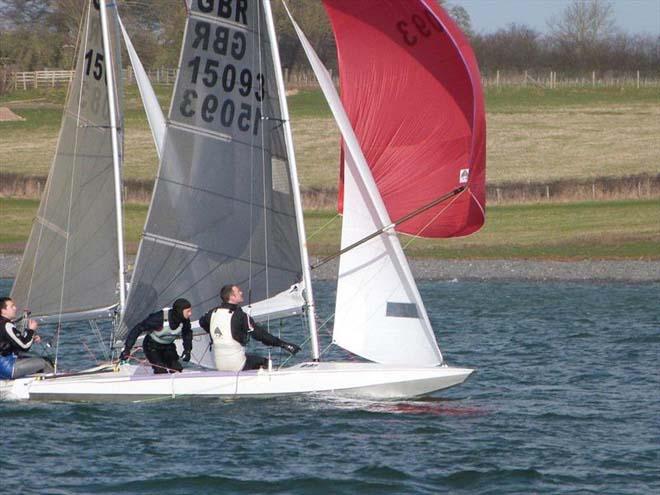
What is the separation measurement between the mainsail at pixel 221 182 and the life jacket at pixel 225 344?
1108 millimetres

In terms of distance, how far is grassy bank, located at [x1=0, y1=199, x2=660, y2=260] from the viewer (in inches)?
1786

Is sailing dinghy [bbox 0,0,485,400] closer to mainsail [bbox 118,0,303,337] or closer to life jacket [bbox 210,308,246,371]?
mainsail [bbox 118,0,303,337]

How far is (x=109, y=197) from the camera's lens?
22.4m

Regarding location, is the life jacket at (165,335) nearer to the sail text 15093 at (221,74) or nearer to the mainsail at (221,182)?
the mainsail at (221,182)

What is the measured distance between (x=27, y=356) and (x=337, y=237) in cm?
2817

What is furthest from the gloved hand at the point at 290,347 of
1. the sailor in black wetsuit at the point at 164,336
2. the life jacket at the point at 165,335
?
the life jacket at the point at 165,335

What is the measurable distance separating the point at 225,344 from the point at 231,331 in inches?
9.2

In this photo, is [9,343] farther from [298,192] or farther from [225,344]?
[298,192]

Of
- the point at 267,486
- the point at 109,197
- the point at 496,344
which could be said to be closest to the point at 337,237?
the point at 496,344

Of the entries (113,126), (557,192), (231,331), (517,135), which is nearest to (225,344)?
(231,331)

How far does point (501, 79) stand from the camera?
103m

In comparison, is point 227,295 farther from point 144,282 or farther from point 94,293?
point 94,293

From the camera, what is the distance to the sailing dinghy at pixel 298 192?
19922 mm

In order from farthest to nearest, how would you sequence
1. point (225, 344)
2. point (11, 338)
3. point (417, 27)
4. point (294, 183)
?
point (294, 183) < point (11, 338) < point (225, 344) < point (417, 27)
